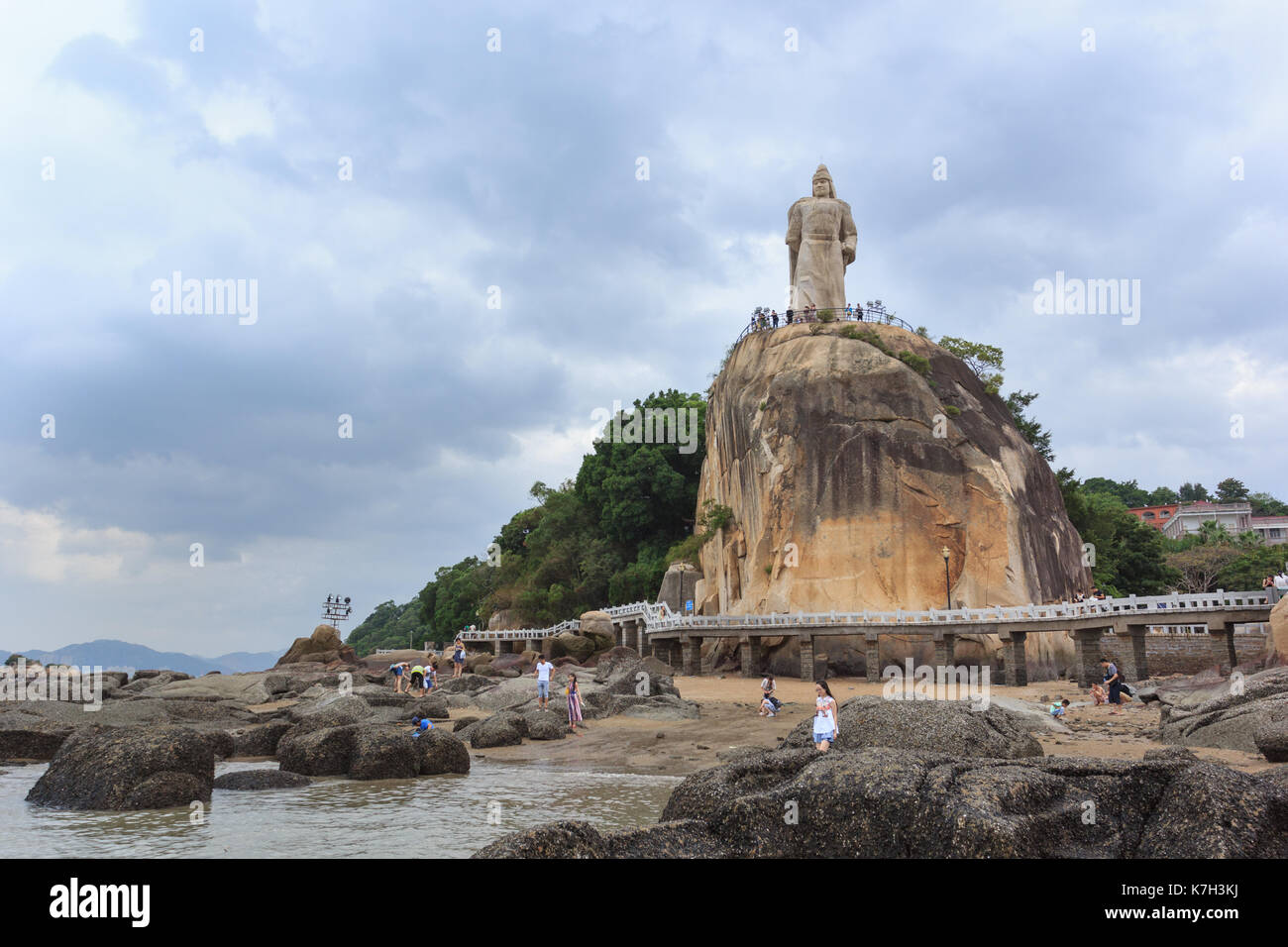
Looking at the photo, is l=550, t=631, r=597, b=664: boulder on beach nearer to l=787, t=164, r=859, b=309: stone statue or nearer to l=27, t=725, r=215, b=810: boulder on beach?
l=787, t=164, r=859, b=309: stone statue

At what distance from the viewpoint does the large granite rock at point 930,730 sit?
11.1 meters

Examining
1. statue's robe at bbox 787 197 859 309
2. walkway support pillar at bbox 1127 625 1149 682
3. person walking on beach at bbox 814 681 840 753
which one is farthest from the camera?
statue's robe at bbox 787 197 859 309

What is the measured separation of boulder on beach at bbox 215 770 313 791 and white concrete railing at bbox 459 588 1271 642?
80.4 ft

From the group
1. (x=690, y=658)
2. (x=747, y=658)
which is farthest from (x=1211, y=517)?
(x=690, y=658)

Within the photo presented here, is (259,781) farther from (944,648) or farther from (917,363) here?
(917,363)

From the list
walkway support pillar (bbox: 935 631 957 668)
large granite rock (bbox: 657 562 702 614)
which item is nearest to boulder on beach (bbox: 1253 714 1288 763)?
walkway support pillar (bbox: 935 631 957 668)

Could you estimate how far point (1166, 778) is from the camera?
648cm

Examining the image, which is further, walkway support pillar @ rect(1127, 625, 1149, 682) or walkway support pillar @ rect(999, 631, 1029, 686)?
walkway support pillar @ rect(999, 631, 1029, 686)

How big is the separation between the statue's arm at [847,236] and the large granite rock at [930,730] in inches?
1712

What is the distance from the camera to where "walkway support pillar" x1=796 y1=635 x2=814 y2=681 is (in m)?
34.7
